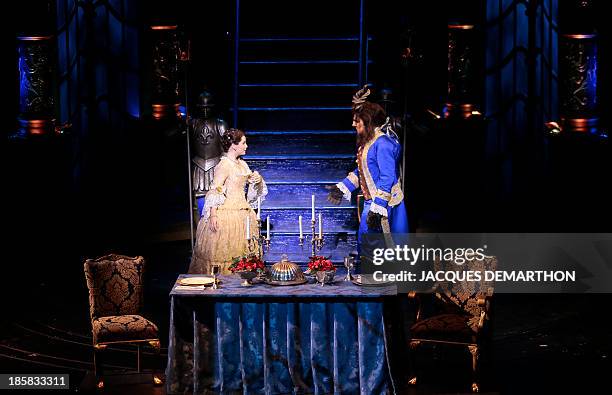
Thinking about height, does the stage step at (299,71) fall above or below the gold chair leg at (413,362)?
above

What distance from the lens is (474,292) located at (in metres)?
7.38

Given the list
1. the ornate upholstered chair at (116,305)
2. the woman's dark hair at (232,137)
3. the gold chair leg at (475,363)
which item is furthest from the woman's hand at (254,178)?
the gold chair leg at (475,363)

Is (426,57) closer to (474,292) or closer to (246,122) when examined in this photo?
(246,122)

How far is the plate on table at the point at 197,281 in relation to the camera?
7.09 metres

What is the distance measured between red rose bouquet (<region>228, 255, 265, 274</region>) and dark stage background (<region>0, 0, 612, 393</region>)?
2876 mm

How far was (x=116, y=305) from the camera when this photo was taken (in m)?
7.53

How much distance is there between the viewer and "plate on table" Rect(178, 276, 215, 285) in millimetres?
7086

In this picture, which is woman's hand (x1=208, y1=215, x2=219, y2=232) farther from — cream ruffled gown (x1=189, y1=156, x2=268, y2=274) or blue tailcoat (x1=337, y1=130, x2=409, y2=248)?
blue tailcoat (x1=337, y1=130, x2=409, y2=248)

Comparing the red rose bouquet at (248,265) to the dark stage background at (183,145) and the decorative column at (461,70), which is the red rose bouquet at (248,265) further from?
the decorative column at (461,70)

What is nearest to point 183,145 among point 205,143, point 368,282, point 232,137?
point 205,143

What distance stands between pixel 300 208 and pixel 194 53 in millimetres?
3615

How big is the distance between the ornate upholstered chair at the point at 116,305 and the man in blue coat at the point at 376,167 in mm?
1926

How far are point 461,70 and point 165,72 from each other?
10.2 feet

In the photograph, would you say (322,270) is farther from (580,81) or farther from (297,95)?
(580,81)
